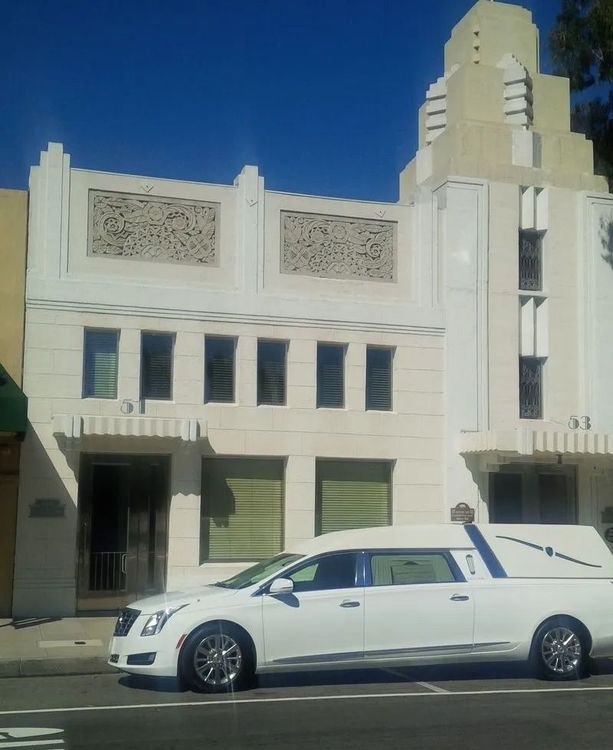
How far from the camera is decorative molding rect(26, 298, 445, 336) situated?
1725cm

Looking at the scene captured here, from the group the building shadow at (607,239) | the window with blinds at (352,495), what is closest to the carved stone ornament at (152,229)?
the window with blinds at (352,495)

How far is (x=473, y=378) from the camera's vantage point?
755 inches

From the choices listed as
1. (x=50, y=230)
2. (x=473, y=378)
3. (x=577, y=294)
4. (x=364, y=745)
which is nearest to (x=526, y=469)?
(x=473, y=378)

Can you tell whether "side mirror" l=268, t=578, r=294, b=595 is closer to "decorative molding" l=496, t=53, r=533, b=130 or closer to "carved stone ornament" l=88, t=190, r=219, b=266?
"carved stone ornament" l=88, t=190, r=219, b=266

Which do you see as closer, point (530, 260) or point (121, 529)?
point (121, 529)


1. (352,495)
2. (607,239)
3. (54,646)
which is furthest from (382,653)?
(607,239)

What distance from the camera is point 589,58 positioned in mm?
21500

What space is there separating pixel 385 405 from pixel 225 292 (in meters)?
3.58

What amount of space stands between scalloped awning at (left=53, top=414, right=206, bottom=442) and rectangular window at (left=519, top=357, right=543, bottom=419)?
6461 mm

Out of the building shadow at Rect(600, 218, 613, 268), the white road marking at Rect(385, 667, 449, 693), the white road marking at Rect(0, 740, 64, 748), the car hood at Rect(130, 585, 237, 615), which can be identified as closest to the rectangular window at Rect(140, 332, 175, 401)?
the car hood at Rect(130, 585, 237, 615)

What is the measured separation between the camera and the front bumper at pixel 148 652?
10.8 m

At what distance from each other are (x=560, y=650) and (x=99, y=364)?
29.9ft

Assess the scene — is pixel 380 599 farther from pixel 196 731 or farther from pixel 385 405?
pixel 385 405

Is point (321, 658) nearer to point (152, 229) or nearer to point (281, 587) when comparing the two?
point (281, 587)
